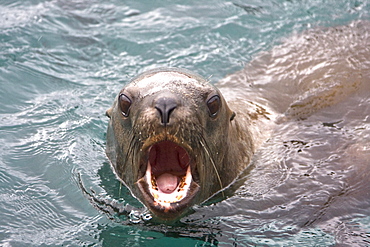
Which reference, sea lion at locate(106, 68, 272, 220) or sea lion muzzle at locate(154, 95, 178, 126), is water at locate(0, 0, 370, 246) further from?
sea lion muzzle at locate(154, 95, 178, 126)

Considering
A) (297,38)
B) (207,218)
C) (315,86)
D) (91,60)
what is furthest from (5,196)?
(297,38)

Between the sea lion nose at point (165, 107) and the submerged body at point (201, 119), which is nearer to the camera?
the sea lion nose at point (165, 107)

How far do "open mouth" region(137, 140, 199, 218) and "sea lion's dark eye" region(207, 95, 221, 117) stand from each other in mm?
447

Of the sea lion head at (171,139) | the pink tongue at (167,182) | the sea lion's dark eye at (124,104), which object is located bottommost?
the pink tongue at (167,182)

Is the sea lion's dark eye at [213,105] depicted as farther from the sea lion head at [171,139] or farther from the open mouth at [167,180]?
the open mouth at [167,180]

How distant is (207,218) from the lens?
5375 mm

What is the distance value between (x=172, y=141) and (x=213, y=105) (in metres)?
0.73

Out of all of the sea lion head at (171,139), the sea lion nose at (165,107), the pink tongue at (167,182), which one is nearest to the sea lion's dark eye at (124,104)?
the sea lion head at (171,139)

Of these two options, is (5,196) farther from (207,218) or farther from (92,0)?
(92,0)

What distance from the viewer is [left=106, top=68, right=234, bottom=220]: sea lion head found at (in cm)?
457

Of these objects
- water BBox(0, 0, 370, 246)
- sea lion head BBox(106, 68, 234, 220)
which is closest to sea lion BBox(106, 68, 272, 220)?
sea lion head BBox(106, 68, 234, 220)

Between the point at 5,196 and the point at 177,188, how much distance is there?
2.07 m

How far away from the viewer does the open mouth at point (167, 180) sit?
14.9 ft

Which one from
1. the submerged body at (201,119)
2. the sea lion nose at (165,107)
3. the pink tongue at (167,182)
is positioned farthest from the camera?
the pink tongue at (167,182)
